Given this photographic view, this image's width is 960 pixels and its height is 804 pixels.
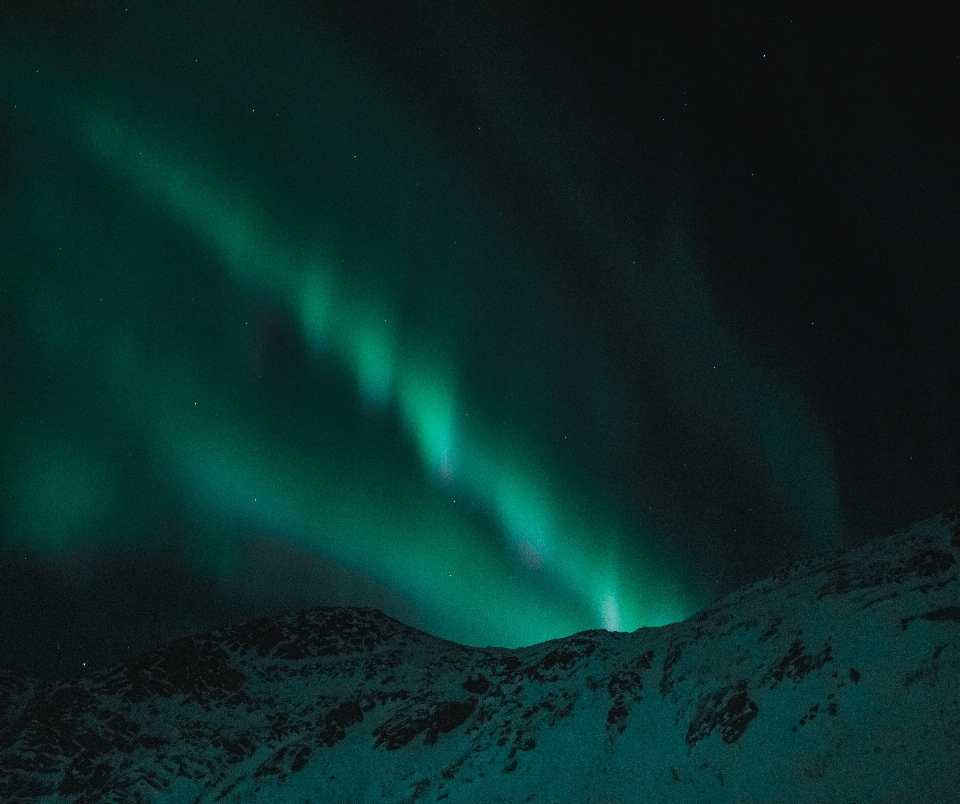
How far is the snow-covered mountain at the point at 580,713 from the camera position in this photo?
154ft

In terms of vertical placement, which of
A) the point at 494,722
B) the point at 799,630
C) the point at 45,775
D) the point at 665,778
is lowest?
the point at 45,775

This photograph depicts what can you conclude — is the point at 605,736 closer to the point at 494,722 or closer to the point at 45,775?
the point at 494,722

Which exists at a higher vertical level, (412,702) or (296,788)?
(412,702)

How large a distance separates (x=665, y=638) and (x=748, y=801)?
29.9 m

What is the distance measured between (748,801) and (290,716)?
63889 mm

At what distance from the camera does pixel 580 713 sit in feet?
226

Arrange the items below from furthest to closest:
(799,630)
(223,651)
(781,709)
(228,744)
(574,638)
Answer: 1. (223,651)
2. (228,744)
3. (574,638)
4. (799,630)
5. (781,709)

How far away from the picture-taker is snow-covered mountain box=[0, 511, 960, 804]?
47.0m

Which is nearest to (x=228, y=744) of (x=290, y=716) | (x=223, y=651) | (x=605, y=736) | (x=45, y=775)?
(x=290, y=716)

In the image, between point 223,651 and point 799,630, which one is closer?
point 799,630

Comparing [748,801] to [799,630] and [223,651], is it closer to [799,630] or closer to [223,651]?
[799,630]

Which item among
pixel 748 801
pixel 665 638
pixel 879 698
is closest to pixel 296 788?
pixel 665 638

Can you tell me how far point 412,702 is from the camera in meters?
85.8

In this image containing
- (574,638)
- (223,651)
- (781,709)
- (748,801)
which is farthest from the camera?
(223,651)
